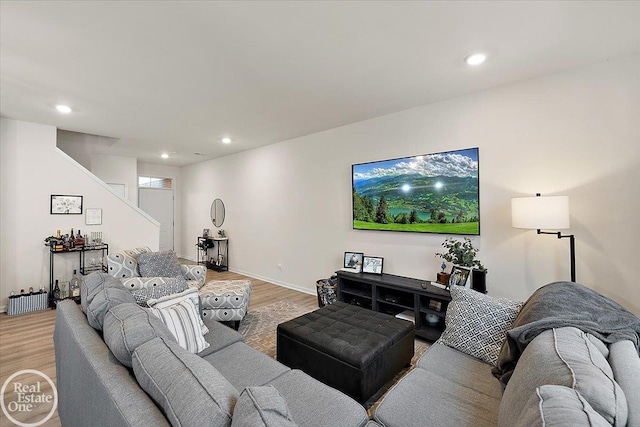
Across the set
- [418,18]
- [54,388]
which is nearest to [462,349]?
[418,18]

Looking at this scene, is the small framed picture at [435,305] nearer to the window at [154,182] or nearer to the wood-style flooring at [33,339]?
the wood-style flooring at [33,339]

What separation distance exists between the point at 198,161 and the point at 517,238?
6732 millimetres

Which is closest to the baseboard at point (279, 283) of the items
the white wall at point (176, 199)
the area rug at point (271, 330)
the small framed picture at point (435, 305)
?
the area rug at point (271, 330)

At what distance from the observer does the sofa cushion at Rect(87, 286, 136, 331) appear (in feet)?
4.82

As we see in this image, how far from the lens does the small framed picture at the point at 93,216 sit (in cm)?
449

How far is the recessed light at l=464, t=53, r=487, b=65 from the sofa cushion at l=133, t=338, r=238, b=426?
277 centimetres

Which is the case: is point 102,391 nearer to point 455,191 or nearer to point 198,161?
point 455,191

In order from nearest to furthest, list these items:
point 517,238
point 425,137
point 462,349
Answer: point 462,349 < point 517,238 < point 425,137

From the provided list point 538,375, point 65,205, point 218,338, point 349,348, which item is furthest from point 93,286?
point 65,205

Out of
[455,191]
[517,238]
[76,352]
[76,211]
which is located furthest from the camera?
[76,211]

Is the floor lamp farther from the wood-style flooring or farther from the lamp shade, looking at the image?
the wood-style flooring

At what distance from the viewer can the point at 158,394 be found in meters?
0.90

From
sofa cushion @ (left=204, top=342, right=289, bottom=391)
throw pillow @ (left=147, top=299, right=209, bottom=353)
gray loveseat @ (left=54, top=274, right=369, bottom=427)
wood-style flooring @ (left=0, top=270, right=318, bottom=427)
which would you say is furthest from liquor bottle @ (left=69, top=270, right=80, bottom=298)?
sofa cushion @ (left=204, top=342, right=289, bottom=391)

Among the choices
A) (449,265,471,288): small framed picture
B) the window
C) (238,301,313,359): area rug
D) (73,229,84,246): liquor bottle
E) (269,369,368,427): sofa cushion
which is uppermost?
the window
